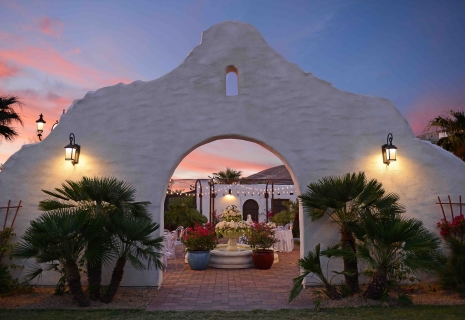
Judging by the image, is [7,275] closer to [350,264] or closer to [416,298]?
[350,264]

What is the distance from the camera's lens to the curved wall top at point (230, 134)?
7.56 m

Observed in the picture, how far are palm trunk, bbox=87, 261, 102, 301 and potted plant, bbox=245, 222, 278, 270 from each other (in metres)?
4.62

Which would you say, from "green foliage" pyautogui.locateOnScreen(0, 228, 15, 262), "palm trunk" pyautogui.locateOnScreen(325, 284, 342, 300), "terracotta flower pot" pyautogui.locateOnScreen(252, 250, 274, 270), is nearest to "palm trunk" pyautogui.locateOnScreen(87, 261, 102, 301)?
"green foliage" pyautogui.locateOnScreen(0, 228, 15, 262)

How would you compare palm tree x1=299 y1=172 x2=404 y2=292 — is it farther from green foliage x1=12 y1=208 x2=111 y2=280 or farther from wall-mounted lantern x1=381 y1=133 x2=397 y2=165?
green foliage x1=12 y1=208 x2=111 y2=280

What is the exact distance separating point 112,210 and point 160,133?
6.73 ft

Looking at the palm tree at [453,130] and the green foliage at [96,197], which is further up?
the palm tree at [453,130]

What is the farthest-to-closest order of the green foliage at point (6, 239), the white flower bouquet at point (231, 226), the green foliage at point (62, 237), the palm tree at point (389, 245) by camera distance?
the white flower bouquet at point (231, 226), the green foliage at point (6, 239), the palm tree at point (389, 245), the green foliage at point (62, 237)

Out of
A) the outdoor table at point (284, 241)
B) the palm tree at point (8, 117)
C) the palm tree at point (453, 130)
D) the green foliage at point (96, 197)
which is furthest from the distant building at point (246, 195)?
the green foliage at point (96, 197)

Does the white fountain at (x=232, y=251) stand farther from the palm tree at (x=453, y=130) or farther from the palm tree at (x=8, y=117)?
the palm tree at (x=8, y=117)

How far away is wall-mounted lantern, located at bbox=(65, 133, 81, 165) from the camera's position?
7.31 m

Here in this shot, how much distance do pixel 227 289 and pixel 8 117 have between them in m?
10.1

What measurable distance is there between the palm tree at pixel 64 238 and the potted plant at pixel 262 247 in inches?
196

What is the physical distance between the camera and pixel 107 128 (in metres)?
7.74

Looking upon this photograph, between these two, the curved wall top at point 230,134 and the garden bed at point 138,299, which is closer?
the garden bed at point 138,299
